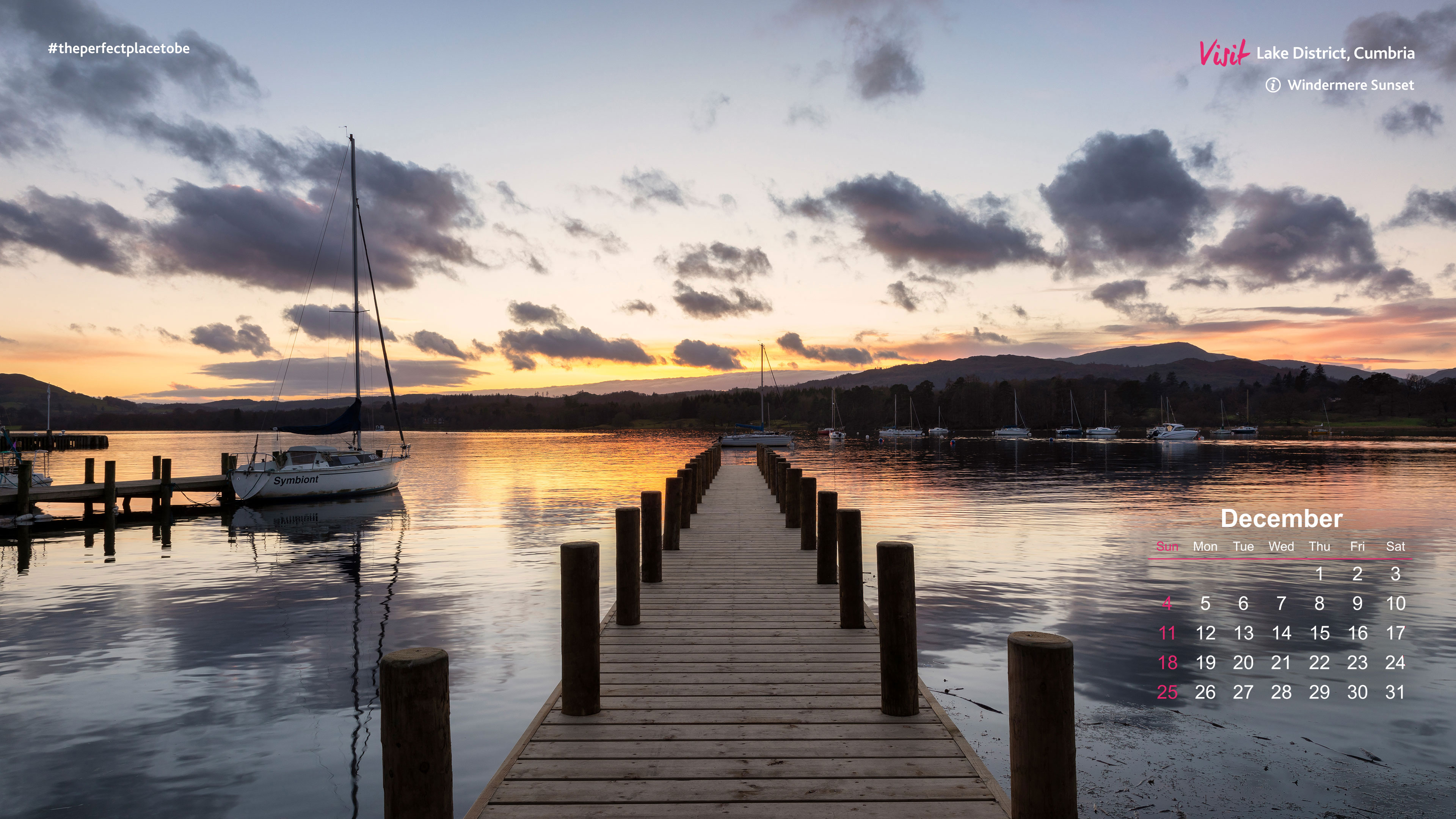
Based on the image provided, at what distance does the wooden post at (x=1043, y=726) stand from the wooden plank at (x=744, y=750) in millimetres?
1201

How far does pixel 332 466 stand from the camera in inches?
1454

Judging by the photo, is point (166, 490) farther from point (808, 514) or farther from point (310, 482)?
point (808, 514)

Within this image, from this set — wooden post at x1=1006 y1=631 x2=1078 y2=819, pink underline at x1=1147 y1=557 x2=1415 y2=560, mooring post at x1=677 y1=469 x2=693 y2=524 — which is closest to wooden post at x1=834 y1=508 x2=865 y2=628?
wooden post at x1=1006 y1=631 x2=1078 y2=819

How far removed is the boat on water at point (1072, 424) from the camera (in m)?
160

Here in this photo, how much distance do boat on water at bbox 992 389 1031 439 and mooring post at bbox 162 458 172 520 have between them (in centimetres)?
14956

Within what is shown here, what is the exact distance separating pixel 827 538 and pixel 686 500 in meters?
7.48

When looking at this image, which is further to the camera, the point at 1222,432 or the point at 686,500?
the point at 1222,432

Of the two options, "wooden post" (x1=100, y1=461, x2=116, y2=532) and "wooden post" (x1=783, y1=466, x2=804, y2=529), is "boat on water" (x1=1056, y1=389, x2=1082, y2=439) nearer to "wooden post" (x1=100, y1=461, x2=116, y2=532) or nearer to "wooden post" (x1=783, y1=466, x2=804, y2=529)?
"wooden post" (x1=783, y1=466, x2=804, y2=529)

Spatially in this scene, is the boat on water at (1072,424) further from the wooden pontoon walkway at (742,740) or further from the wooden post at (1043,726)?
the wooden post at (1043,726)

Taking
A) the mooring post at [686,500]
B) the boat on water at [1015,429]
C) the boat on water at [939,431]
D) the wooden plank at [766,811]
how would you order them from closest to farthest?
1. the wooden plank at [766,811]
2. the mooring post at [686,500]
3. the boat on water at [1015,429]
4. the boat on water at [939,431]

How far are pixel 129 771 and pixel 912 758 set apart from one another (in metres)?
8.17

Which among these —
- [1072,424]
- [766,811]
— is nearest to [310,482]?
[766,811]

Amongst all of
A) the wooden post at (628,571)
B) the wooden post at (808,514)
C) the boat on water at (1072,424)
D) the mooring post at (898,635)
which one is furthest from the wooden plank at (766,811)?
the boat on water at (1072,424)

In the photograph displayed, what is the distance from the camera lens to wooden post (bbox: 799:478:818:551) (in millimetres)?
15625
